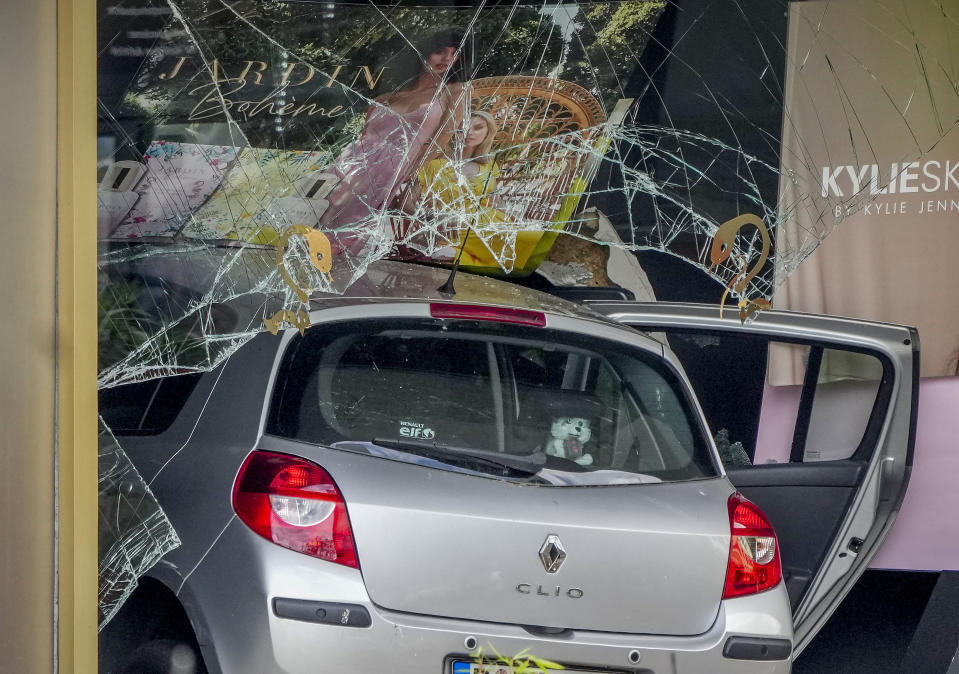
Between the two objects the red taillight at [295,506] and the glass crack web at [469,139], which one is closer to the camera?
the red taillight at [295,506]

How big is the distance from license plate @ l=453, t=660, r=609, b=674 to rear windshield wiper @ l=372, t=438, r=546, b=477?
456 mm

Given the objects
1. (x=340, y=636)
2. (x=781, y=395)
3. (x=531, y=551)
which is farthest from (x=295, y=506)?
(x=781, y=395)

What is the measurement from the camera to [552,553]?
2.53 metres

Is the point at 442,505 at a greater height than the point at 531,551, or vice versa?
the point at 442,505

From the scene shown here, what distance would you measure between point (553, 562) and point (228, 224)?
137cm

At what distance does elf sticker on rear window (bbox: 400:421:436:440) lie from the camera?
2.64m

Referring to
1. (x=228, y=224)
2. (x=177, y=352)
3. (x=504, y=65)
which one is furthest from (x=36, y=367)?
(x=504, y=65)

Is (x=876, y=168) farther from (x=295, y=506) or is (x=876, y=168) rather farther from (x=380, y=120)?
(x=295, y=506)

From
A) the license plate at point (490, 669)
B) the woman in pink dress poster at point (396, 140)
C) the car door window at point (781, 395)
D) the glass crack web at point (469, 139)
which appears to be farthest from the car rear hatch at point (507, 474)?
the car door window at point (781, 395)

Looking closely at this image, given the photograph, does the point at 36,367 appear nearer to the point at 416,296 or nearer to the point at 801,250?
the point at 416,296

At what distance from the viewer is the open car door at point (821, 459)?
3514 millimetres

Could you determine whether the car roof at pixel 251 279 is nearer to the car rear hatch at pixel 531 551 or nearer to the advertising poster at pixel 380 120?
the advertising poster at pixel 380 120

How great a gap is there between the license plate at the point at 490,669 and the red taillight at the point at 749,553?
0.45 meters

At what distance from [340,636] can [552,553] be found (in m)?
0.53
